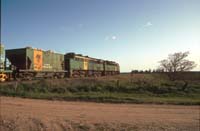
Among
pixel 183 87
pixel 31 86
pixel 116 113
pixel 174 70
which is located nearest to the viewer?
pixel 116 113

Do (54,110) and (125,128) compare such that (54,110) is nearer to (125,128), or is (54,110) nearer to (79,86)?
(125,128)

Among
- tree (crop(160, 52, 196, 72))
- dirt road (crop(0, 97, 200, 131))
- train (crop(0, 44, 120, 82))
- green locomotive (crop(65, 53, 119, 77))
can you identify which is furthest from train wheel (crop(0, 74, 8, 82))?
tree (crop(160, 52, 196, 72))

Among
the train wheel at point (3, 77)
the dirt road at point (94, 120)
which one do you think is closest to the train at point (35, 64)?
the train wheel at point (3, 77)

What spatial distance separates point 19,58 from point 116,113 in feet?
59.2

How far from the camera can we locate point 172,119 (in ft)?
37.4

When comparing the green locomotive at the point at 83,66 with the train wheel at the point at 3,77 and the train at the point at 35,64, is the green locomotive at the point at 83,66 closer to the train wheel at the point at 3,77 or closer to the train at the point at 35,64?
the train at the point at 35,64

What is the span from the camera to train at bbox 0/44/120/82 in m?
25.4

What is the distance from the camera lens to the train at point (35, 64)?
25.4 meters

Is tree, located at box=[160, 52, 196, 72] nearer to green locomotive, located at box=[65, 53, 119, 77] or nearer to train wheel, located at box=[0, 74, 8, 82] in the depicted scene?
green locomotive, located at box=[65, 53, 119, 77]

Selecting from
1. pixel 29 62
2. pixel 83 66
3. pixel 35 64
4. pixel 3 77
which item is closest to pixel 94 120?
pixel 3 77

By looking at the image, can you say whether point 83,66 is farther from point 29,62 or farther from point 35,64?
point 29,62

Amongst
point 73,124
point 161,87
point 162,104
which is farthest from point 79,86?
point 73,124

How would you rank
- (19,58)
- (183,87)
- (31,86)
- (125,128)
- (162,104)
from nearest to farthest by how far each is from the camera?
(125,128)
(162,104)
(31,86)
(183,87)
(19,58)

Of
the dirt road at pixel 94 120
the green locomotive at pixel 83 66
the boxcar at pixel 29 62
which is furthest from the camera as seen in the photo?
the green locomotive at pixel 83 66
